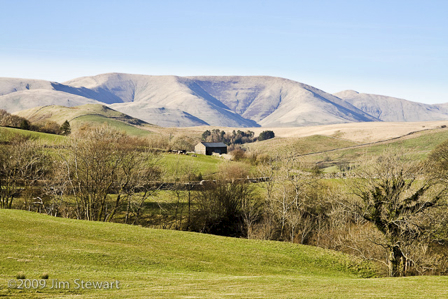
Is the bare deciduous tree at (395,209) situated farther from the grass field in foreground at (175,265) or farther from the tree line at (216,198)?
the grass field in foreground at (175,265)

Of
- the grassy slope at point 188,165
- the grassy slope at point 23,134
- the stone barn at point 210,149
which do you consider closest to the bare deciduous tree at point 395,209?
the grassy slope at point 188,165

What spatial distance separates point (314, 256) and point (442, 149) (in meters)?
64.3

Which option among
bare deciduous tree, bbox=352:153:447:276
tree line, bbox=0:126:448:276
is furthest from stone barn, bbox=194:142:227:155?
bare deciduous tree, bbox=352:153:447:276

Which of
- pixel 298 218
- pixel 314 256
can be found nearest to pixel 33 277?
pixel 314 256

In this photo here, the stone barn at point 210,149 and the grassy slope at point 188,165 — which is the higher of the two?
the stone barn at point 210,149

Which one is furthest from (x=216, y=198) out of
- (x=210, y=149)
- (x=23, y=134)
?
(x=210, y=149)

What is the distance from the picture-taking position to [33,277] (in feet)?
57.5

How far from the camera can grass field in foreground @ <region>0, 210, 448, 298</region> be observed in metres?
17.3

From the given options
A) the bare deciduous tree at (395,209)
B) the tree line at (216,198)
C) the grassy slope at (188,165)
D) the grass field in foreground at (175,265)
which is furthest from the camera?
the grassy slope at (188,165)

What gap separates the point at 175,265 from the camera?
25656 mm

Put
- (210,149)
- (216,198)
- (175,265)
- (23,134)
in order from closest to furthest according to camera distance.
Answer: (175,265), (216,198), (23,134), (210,149)

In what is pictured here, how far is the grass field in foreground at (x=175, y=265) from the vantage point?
1727 cm

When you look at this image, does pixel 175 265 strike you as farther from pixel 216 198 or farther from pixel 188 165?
pixel 188 165

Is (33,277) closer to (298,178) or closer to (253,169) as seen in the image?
(298,178)
